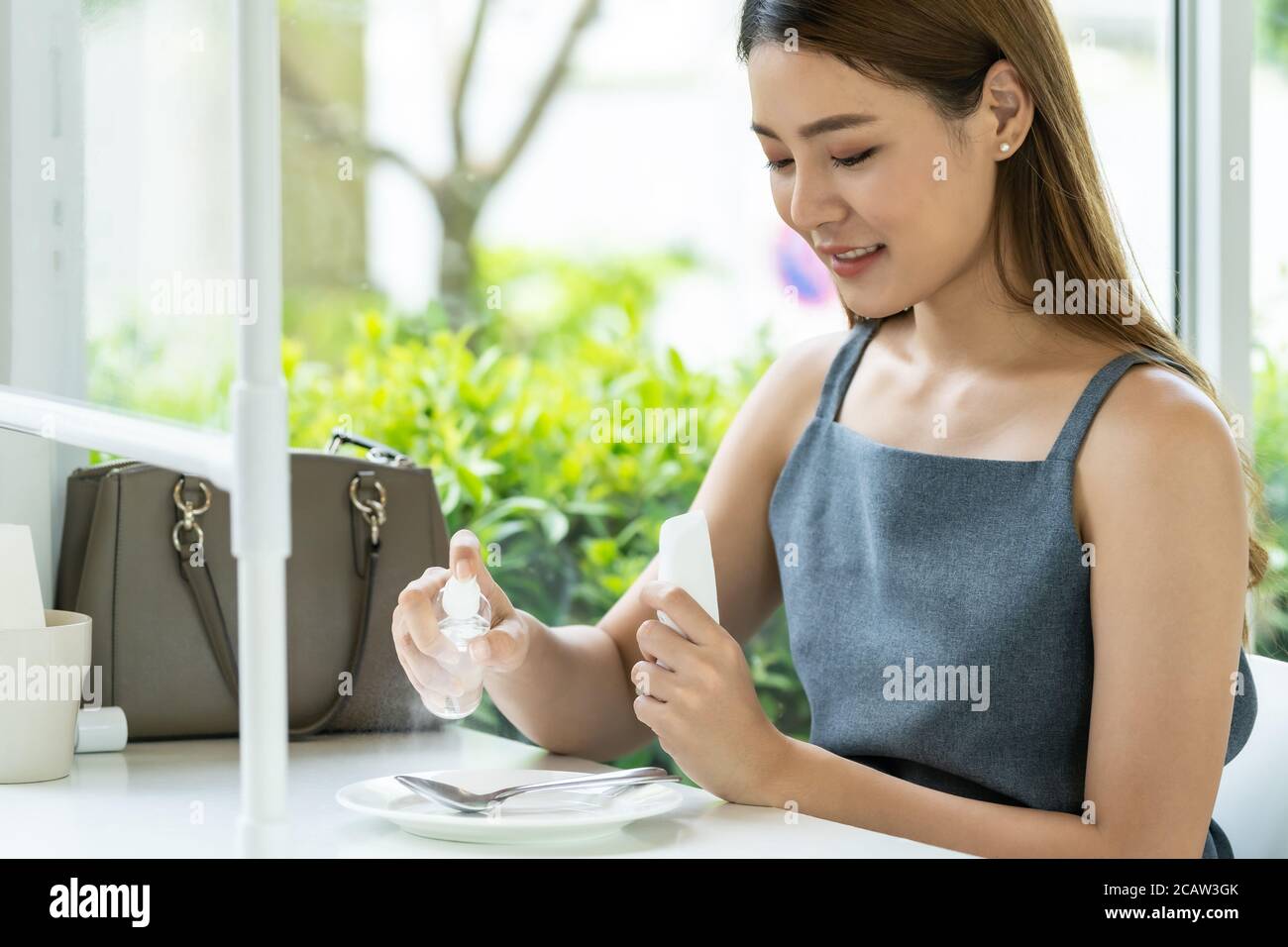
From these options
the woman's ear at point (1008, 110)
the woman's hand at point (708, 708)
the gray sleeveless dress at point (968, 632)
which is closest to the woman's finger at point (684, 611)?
the woman's hand at point (708, 708)

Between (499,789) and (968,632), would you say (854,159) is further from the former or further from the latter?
(499,789)

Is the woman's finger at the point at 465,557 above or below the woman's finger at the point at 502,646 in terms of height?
above

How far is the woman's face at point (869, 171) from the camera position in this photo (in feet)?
3.64

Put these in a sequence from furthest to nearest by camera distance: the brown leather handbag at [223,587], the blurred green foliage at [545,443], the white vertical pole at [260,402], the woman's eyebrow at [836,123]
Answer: the blurred green foliage at [545,443] → the brown leather handbag at [223,587] → the woman's eyebrow at [836,123] → the white vertical pole at [260,402]

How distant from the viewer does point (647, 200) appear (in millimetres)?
2508

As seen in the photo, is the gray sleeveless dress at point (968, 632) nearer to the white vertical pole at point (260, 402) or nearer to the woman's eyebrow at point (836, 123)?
the woman's eyebrow at point (836, 123)

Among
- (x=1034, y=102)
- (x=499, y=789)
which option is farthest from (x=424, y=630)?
(x=1034, y=102)

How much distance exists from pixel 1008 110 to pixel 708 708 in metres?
0.58

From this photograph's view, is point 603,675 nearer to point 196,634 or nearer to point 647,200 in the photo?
point 196,634

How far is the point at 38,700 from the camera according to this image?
1.02m

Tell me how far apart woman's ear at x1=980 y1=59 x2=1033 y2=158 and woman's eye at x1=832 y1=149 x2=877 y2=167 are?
0.40 feet

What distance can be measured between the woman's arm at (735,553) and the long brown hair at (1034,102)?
0.27 metres

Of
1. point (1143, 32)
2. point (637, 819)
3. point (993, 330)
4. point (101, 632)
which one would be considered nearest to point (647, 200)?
point (1143, 32)
